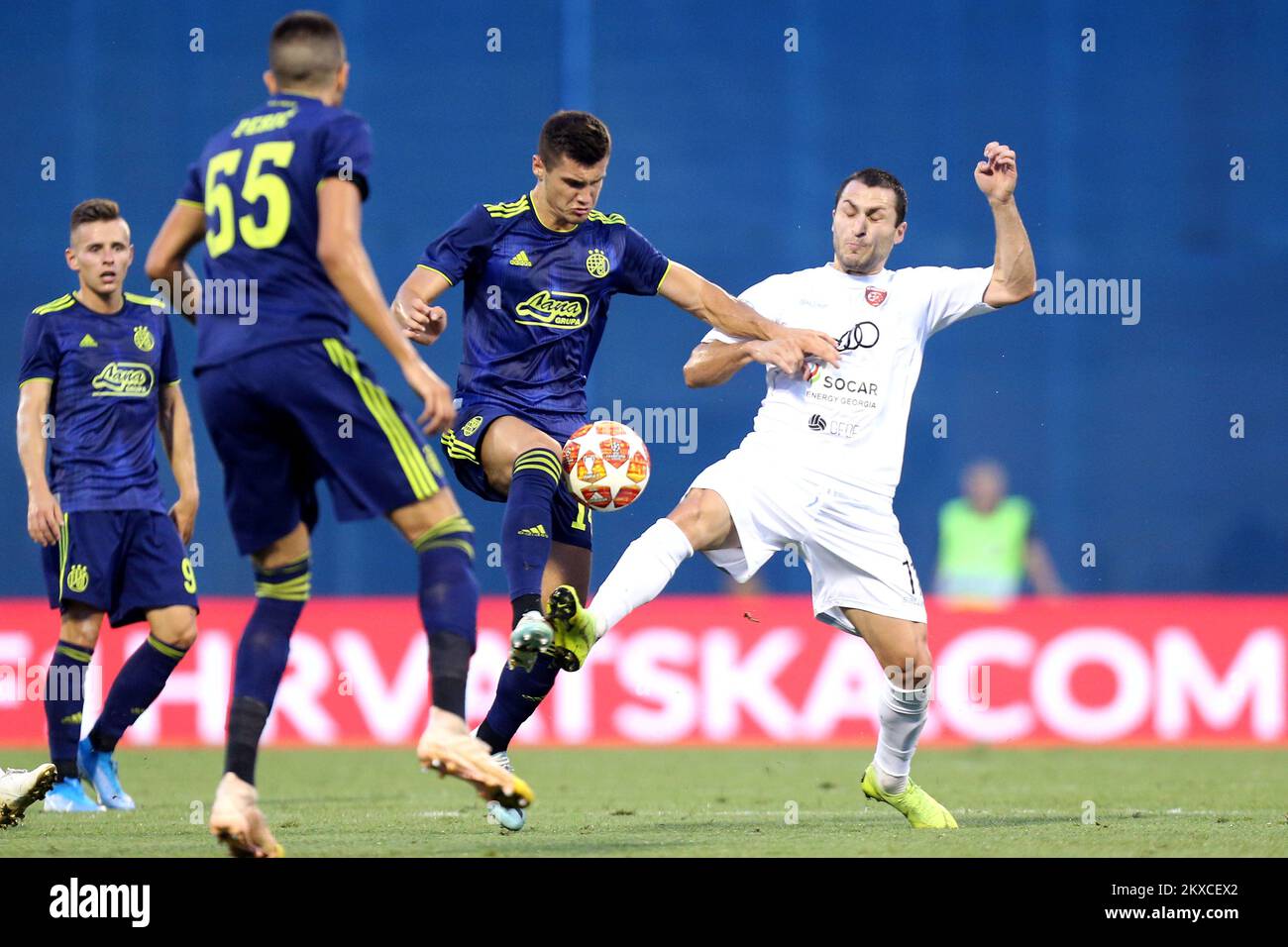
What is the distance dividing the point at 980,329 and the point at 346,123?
1142 cm

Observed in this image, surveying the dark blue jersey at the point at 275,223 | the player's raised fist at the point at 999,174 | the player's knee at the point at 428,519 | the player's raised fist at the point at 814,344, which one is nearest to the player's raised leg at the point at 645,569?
the player's raised fist at the point at 814,344

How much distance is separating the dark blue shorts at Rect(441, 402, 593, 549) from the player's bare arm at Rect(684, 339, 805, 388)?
1.73 feet

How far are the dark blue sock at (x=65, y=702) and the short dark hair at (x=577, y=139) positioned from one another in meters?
3.21

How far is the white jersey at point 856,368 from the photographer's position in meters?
6.79

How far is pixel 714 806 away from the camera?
783 centimetres

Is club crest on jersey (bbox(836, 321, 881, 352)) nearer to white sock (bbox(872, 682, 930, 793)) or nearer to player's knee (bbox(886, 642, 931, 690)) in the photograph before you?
player's knee (bbox(886, 642, 931, 690))

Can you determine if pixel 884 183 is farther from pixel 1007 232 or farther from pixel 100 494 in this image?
pixel 100 494

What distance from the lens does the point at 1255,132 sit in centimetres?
1594

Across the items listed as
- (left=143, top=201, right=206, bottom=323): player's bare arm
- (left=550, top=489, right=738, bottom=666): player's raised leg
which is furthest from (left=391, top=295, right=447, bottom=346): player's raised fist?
(left=550, top=489, right=738, bottom=666): player's raised leg

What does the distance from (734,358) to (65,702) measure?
3.38 meters

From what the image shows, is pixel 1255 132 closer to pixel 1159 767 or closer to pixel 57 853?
pixel 1159 767

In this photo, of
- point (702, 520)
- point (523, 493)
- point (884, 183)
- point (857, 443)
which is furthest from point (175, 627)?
point (884, 183)

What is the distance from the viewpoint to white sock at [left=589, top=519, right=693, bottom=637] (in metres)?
6.14

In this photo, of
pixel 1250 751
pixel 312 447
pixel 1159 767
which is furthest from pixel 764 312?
pixel 1250 751
